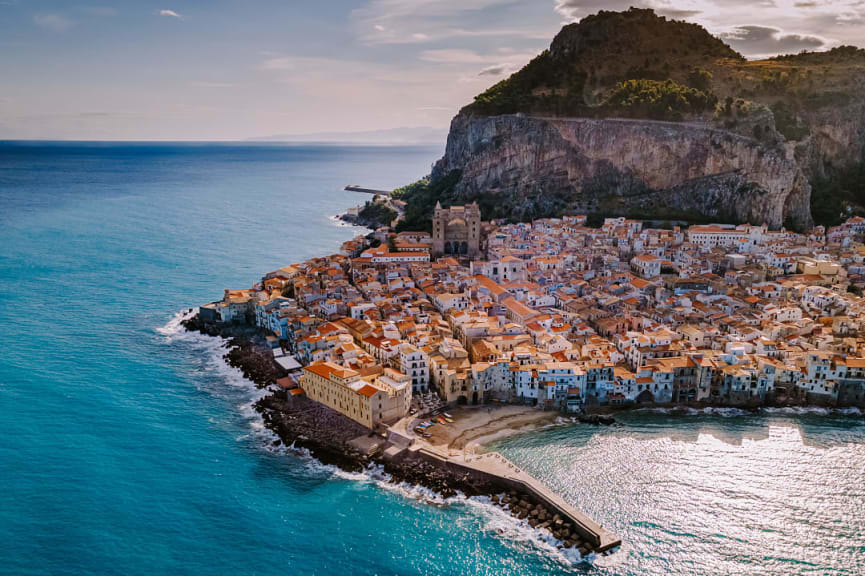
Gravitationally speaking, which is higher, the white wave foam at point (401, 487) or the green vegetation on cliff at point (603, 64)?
the green vegetation on cliff at point (603, 64)

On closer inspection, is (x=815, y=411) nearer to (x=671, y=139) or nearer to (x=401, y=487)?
(x=401, y=487)

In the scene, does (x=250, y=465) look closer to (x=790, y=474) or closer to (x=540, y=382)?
(x=540, y=382)

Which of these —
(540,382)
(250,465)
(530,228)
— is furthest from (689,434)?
(530,228)

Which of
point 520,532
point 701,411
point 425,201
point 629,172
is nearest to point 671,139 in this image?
point 629,172

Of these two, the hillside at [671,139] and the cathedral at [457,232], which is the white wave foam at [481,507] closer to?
the cathedral at [457,232]

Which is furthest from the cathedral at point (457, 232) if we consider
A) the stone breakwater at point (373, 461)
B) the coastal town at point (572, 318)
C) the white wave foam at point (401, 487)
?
the white wave foam at point (401, 487)

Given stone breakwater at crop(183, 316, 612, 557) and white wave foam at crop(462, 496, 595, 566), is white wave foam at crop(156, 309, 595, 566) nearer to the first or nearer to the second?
white wave foam at crop(462, 496, 595, 566)

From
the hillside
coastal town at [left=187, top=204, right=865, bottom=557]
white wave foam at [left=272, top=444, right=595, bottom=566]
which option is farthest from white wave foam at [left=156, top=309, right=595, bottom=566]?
the hillside
